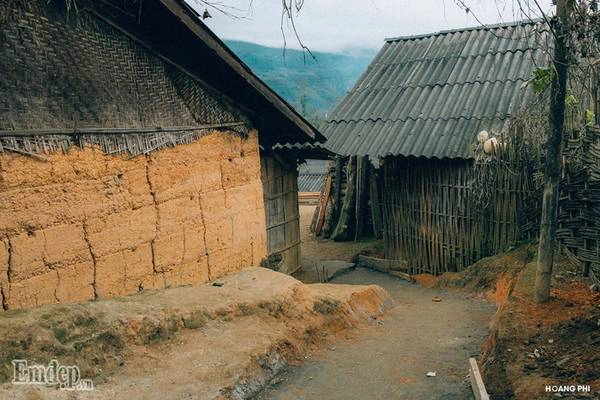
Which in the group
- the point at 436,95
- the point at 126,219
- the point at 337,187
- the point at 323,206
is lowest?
the point at 323,206

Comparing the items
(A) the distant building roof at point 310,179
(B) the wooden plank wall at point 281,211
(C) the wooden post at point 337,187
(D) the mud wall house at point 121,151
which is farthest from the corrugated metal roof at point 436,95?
(A) the distant building roof at point 310,179

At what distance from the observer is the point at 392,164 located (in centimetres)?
1159

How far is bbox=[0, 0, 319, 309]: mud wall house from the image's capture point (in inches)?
183

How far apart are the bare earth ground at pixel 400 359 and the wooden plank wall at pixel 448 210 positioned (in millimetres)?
1659

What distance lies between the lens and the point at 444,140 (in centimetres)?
1055

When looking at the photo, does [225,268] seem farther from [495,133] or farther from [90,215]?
[495,133]

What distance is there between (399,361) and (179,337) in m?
2.30

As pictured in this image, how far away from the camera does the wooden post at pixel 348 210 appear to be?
1515 centimetres

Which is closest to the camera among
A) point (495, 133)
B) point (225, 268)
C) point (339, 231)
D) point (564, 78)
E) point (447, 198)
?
point (564, 78)

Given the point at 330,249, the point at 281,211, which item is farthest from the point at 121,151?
the point at 330,249

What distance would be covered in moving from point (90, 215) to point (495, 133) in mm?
7245

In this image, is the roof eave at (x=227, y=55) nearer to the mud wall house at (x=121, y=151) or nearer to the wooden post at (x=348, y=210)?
the mud wall house at (x=121, y=151)

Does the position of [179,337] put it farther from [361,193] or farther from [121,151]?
[361,193]

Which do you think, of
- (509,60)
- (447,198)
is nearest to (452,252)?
(447,198)
